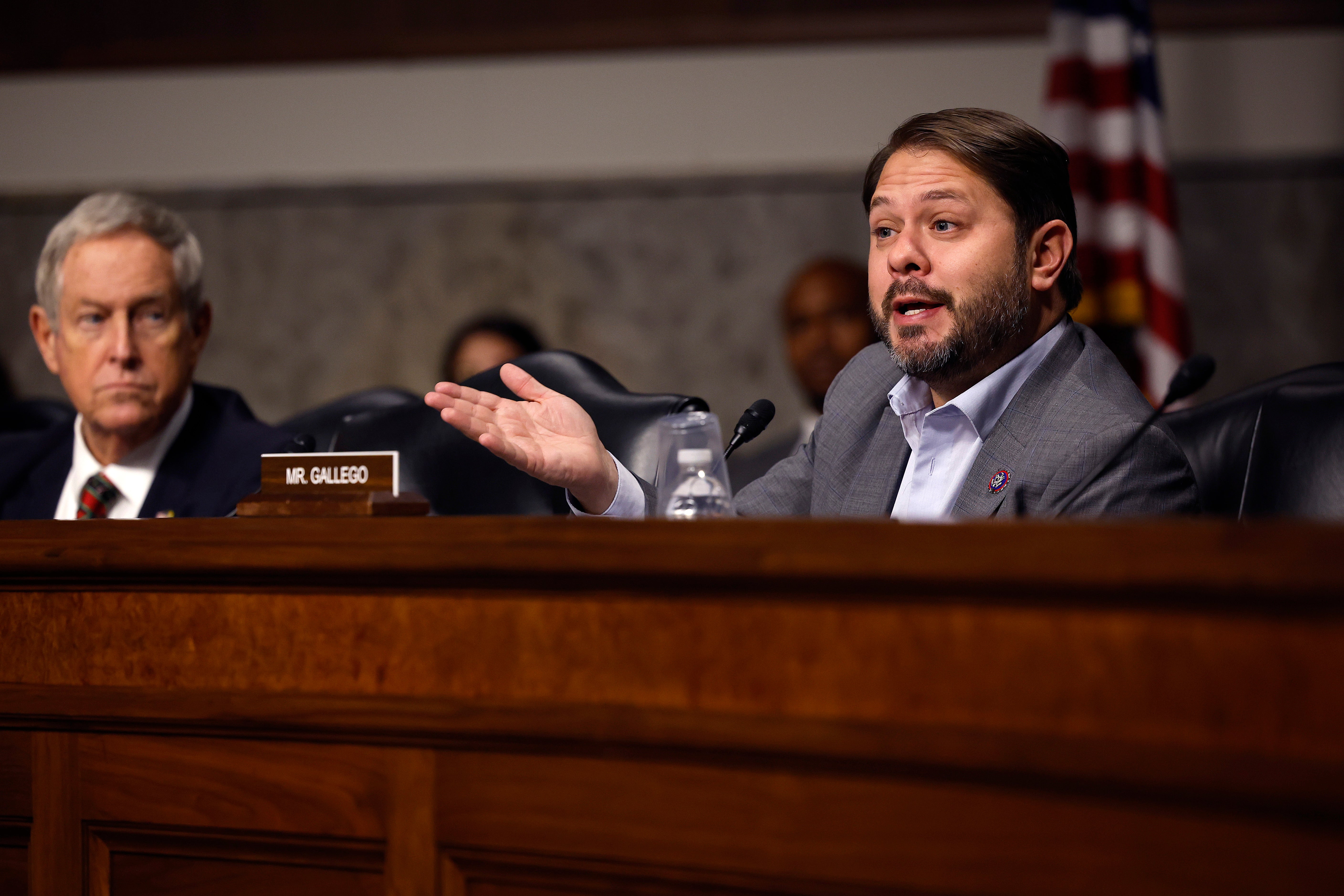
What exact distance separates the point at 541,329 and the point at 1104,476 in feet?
9.25

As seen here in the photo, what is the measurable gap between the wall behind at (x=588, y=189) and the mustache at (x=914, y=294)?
7.32 ft

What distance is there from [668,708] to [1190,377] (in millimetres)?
663

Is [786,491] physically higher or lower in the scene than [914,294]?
lower

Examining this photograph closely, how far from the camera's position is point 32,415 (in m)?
2.56

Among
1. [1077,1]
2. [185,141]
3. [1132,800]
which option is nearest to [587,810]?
[1132,800]

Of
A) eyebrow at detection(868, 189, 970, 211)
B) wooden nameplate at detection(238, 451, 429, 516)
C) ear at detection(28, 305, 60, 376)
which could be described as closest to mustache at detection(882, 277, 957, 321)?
eyebrow at detection(868, 189, 970, 211)

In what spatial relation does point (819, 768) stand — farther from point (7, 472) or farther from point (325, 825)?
point (7, 472)

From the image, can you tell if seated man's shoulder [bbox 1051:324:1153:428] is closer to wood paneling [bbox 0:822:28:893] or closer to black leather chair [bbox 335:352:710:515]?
black leather chair [bbox 335:352:710:515]

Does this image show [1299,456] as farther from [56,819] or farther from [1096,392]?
[56,819]

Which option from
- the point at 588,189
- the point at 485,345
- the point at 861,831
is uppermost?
the point at 588,189

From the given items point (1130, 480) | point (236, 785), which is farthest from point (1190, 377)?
point (236, 785)

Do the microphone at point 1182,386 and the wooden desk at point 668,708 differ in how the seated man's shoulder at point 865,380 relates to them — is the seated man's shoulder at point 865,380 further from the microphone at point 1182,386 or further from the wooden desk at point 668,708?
the wooden desk at point 668,708

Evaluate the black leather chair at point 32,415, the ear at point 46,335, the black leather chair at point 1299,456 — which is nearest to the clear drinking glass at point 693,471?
the black leather chair at point 1299,456

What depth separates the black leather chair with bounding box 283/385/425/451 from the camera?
210 cm
